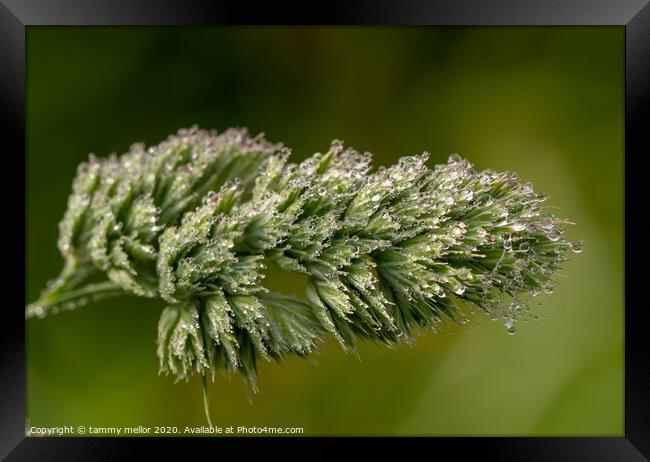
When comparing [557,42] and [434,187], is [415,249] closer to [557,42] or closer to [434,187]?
[434,187]

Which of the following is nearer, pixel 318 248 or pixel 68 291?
pixel 318 248

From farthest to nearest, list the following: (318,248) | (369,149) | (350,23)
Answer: (369,149), (350,23), (318,248)

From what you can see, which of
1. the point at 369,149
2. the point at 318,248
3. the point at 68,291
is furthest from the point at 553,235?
the point at 369,149

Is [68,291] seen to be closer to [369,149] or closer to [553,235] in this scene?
[553,235]

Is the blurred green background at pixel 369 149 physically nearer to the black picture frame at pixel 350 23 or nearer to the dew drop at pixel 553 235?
the black picture frame at pixel 350 23

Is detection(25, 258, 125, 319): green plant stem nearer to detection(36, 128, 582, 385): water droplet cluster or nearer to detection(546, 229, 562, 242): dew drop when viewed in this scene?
detection(36, 128, 582, 385): water droplet cluster

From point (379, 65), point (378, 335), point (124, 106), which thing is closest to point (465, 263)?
point (378, 335)
